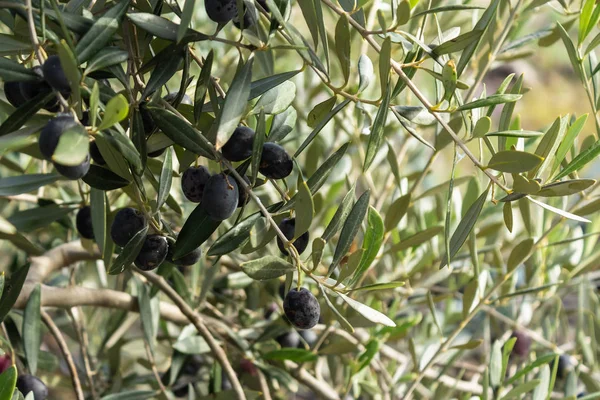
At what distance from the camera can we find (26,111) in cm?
51

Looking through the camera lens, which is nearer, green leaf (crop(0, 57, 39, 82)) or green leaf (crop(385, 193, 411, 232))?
green leaf (crop(0, 57, 39, 82))

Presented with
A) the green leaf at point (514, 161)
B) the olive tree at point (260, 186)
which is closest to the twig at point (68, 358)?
the olive tree at point (260, 186)

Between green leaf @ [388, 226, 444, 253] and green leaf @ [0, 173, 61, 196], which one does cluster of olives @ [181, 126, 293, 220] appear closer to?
green leaf @ [0, 173, 61, 196]

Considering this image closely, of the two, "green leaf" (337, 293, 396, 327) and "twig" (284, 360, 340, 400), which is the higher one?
"green leaf" (337, 293, 396, 327)

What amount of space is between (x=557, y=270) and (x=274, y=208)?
0.73m

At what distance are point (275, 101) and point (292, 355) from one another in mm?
476

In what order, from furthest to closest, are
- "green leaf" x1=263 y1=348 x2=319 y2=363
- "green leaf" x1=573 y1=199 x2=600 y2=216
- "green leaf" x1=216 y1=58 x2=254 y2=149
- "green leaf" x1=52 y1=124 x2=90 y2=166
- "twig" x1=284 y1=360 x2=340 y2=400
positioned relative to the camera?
"twig" x1=284 y1=360 x2=340 y2=400, "green leaf" x1=263 y1=348 x2=319 y2=363, "green leaf" x1=573 y1=199 x2=600 y2=216, "green leaf" x1=216 y1=58 x2=254 y2=149, "green leaf" x1=52 y1=124 x2=90 y2=166

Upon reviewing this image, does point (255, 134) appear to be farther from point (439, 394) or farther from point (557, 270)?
point (557, 270)

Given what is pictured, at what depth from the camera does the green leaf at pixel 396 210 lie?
2.88 ft

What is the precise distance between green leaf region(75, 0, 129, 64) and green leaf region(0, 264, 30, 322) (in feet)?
0.95

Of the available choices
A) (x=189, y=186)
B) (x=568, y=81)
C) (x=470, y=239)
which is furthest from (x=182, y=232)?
(x=568, y=81)

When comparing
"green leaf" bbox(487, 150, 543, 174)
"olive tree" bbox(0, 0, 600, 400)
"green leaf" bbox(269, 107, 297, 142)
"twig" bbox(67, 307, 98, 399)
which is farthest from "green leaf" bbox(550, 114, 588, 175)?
"twig" bbox(67, 307, 98, 399)

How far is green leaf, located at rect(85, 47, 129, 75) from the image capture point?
1.63ft

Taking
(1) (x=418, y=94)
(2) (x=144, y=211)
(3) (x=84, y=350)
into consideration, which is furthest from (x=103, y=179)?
(3) (x=84, y=350)
